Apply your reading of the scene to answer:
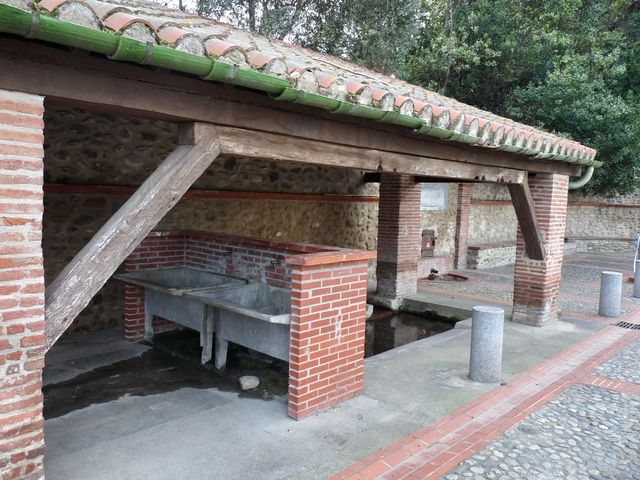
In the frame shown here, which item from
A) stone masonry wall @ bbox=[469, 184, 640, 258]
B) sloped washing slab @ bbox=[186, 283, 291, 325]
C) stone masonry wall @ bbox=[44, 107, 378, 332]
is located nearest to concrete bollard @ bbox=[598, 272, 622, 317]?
stone masonry wall @ bbox=[44, 107, 378, 332]

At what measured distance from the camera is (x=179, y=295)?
4805 mm

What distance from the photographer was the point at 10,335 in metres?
2.36

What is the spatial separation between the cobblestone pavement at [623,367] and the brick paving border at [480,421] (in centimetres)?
9

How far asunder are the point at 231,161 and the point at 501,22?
9.88 metres

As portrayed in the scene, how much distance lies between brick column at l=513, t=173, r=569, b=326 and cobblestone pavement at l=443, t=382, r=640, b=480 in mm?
2628

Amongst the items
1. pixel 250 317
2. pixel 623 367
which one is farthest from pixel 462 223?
pixel 250 317

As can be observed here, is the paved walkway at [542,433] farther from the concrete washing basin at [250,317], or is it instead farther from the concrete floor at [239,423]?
the concrete washing basin at [250,317]

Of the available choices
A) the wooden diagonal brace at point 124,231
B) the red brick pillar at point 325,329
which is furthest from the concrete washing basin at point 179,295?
the wooden diagonal brace at point 124,231

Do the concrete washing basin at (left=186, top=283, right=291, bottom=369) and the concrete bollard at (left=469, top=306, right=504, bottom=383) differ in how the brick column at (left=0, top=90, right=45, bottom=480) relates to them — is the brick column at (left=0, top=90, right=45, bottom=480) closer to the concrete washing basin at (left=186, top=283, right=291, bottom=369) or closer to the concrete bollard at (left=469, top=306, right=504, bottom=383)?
the concrete washing basin at (left=186, top=283, right=291, bottom=369)

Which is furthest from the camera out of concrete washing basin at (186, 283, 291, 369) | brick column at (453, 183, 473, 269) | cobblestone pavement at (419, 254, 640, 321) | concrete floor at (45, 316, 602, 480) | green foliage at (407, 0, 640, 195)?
green foliage at (407, 0, 640, 195)

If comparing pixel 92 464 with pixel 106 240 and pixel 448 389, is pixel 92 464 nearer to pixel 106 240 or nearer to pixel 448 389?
pixel 106 240

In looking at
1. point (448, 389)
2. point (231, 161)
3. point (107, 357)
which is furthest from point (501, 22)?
point (107, 357)

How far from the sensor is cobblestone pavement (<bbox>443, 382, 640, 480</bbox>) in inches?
131

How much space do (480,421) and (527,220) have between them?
3.70 metres
